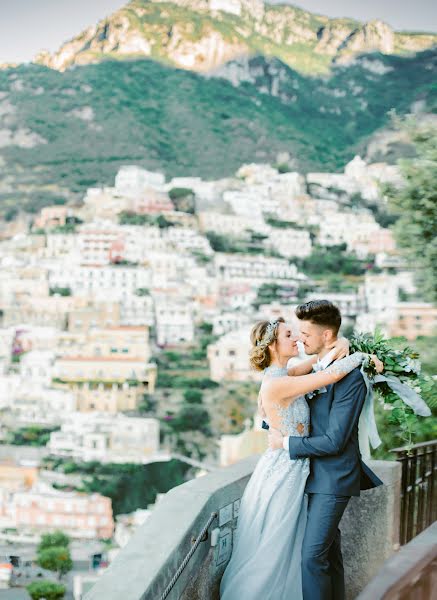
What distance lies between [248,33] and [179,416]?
2310 cm

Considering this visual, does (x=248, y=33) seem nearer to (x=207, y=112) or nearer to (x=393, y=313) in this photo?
(x=207, y=112)

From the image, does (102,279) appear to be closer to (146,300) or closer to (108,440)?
(146,300)

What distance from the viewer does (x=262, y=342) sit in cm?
177

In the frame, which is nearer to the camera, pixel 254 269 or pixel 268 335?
pixel 268 335

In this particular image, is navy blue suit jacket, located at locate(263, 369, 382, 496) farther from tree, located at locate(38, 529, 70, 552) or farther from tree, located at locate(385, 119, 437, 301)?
tree, located at locate(38, 529, 70, 552)

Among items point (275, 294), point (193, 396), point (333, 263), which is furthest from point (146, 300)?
point (333, 263)

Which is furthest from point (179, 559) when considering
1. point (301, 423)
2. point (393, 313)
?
point (393, 313)

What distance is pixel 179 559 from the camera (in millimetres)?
1484

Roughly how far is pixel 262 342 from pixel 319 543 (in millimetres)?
439

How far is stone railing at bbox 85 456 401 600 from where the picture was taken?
4.35 feet

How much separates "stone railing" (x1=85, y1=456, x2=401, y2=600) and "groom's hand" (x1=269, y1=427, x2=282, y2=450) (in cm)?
16

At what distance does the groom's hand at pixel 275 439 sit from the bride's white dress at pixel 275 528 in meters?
0.01

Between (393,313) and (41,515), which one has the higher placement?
(393,313)

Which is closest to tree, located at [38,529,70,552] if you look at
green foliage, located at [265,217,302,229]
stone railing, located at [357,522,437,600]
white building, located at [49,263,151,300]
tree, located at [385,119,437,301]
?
white building, located at [49,263,151,300]
